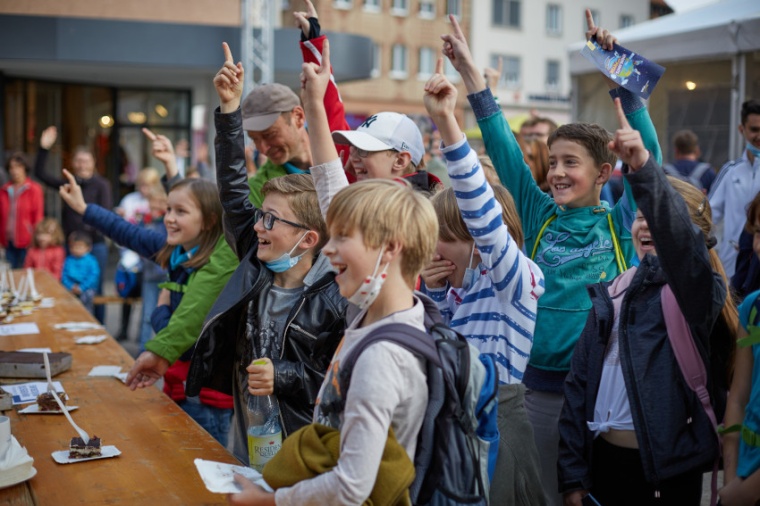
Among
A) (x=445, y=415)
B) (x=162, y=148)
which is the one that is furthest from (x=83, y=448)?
(x=162, y=148)

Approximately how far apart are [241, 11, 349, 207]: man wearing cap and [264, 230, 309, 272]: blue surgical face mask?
2.58 feet

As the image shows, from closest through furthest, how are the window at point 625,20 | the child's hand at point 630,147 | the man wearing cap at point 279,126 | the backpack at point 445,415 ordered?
1. the backpack at point 445,415
2. the child's hand at point 630,147
3. the man wearing cap at point 279,126
4. the window at point 625,20

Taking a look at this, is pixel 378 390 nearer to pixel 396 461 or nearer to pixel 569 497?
pixel 396 461

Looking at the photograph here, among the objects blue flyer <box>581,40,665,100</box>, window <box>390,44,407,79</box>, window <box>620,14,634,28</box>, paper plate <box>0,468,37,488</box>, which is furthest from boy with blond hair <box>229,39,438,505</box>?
window <box>620,14,634,28</box>

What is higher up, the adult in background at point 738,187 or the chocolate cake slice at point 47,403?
the adult in background at point 738,187

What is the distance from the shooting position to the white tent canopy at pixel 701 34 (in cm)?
835

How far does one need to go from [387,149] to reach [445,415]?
1.56 metres

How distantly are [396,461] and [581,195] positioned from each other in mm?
1718

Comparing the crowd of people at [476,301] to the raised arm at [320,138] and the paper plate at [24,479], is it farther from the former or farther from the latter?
the paper plate at [24,479]

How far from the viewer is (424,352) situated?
192 cm

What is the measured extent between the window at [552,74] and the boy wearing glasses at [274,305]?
42.1 metres

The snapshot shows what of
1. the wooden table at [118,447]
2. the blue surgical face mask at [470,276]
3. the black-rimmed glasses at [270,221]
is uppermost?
the black-rimmed glasses at [270,221]

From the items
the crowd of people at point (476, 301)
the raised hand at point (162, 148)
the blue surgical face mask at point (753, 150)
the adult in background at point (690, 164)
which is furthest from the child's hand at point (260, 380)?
the adult in background at point (690, 164)

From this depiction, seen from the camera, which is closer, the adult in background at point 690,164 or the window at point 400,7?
the adult in background at point 690,164
